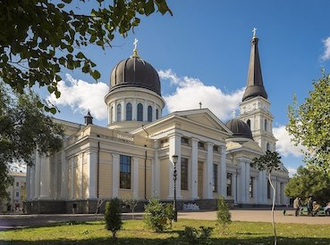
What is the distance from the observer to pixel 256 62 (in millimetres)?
80250

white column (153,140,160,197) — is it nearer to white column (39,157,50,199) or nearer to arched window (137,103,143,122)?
arched window (137,103,143,122)

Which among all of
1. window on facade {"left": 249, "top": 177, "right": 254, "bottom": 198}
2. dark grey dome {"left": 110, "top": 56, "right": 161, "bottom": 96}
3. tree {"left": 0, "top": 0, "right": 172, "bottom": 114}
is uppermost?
dark grey dome {"left": 110, "top": 56, "right": 161, "bottom": 96}

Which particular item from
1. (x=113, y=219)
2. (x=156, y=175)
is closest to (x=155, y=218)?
(x=113, y=219)

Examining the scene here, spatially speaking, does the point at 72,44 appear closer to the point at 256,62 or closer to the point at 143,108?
the point at 143,108

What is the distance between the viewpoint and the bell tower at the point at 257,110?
7194 cm

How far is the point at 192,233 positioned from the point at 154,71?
140 feet

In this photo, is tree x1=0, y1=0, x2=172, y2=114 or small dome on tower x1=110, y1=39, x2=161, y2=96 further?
small dome on tower x1=110, y1=39, x2=161, y2=96

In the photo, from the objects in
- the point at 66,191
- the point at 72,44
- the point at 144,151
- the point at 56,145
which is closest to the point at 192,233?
the point at 72,44

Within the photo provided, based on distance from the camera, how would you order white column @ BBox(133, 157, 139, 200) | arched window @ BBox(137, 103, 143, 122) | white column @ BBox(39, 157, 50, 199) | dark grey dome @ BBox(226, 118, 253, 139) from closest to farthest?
1. white column @ BBox(133, 157, 139, 200)
2. white column @ BBox(39, 157, 50, 199)
3. arched window @ BBox(137, 103, 143, 122)
4. dark grey dome @ BBox(226, 118, 253, 139)

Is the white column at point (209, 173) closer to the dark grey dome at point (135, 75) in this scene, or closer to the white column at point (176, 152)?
the white column at point (176, 152)

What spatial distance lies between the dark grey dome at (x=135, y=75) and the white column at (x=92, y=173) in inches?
638

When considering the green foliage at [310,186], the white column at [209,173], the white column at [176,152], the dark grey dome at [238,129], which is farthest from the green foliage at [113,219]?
the dark grey dome at [238,129]

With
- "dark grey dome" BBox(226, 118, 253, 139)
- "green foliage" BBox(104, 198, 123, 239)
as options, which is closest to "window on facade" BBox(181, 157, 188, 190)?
"dark grey dome" BBox(226, 118, 253, 139)

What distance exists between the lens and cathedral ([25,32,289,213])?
112ft
